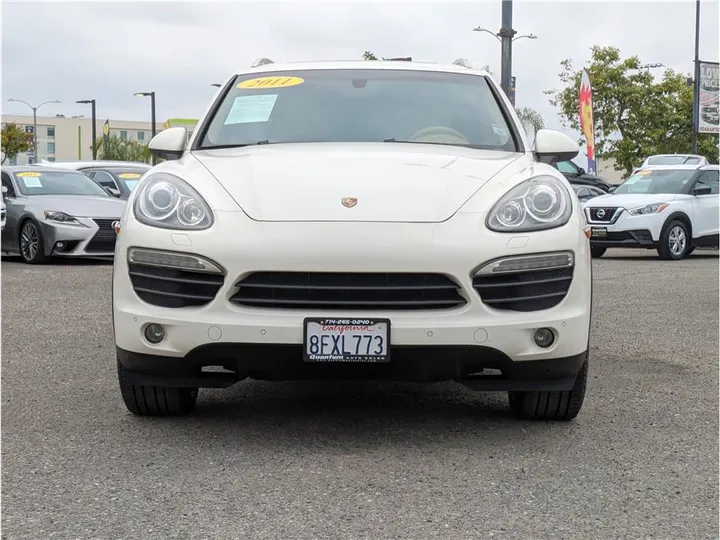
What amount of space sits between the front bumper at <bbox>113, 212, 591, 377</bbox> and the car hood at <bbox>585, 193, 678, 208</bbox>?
13.6 m

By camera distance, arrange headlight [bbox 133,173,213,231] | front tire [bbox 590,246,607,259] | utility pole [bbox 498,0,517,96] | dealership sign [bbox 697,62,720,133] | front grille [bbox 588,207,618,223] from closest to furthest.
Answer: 1. headlight [bbox 133,173,213,231]
2. front grille [bbox 588,207,618,223]
3. front tire [bbox 590,246,607,259]
4. utility pole [bbox 498,0,517,96]
5. dealership sign [bbox 697,62,720,133]

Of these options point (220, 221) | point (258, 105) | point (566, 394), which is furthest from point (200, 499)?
point (258, 105)

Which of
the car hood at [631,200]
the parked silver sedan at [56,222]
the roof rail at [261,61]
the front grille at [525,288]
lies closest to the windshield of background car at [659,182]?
the car hood at [631,200]

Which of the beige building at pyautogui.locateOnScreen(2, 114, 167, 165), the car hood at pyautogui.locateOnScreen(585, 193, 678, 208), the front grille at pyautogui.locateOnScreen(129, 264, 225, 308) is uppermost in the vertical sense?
the front grille at pyautogui.locateOnScreen(129, 264, 225, 308)

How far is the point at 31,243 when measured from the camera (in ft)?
50.5

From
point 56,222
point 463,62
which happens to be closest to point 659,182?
point 56,222

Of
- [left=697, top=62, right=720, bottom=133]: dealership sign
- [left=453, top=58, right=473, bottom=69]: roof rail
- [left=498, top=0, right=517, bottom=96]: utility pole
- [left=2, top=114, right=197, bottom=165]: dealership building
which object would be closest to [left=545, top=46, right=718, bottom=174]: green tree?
[left=697, top=62, right=720, bottom=133]: dealership sign

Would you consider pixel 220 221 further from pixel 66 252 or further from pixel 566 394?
pixel 66 252

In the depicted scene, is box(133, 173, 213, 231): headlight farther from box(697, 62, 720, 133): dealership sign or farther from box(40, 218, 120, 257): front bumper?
box(697, 62, 720, 133): dealership sign

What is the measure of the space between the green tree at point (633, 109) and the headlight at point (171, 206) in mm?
51113

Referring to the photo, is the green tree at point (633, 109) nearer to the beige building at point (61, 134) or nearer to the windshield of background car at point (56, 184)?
the windshield of background car at point (56, 184)

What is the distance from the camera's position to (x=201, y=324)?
445 cm

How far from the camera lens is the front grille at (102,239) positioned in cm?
1511

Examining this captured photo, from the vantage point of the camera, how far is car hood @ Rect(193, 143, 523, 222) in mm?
4527
